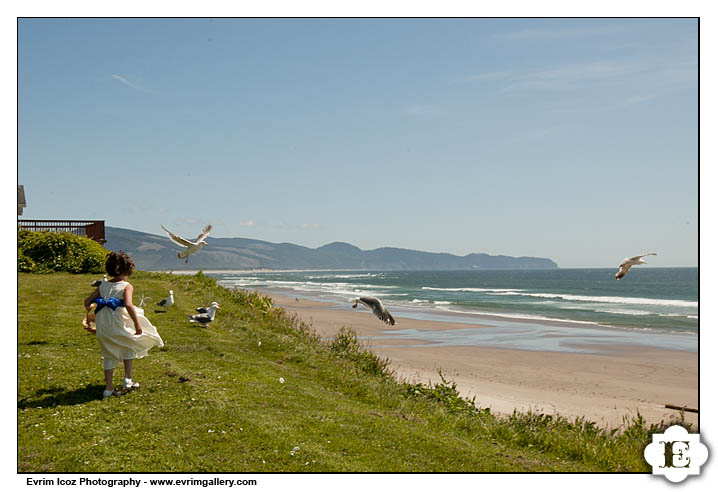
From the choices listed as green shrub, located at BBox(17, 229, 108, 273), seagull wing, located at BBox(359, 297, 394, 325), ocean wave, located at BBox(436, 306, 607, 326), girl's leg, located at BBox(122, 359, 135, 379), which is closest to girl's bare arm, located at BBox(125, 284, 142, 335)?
girl's leg, located at BBox(122, 359, 135, 379)

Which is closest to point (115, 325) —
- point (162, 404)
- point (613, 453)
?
point (162, 404)

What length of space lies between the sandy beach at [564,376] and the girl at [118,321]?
8206 mm

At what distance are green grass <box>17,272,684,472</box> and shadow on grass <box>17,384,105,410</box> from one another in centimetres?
3

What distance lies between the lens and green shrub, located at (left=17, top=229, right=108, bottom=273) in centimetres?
2478

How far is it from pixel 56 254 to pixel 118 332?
21218 mm

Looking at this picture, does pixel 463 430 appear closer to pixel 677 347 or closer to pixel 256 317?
pixel 256 317

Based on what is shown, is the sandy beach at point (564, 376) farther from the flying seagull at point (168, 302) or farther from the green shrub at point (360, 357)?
the flying seagull at point (168, 302)

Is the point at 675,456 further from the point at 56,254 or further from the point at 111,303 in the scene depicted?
the point at 56,254

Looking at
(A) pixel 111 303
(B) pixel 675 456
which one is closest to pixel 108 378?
(A) pixel 111 303

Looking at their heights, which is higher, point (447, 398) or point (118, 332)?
point (118, 332)

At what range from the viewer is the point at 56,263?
2503 centimetres

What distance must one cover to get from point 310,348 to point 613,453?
7.60m

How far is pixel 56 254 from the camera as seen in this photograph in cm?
2542

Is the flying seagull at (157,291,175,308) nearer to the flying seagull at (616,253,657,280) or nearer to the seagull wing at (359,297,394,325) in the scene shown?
the seagull wing at (359,297,394,325)
